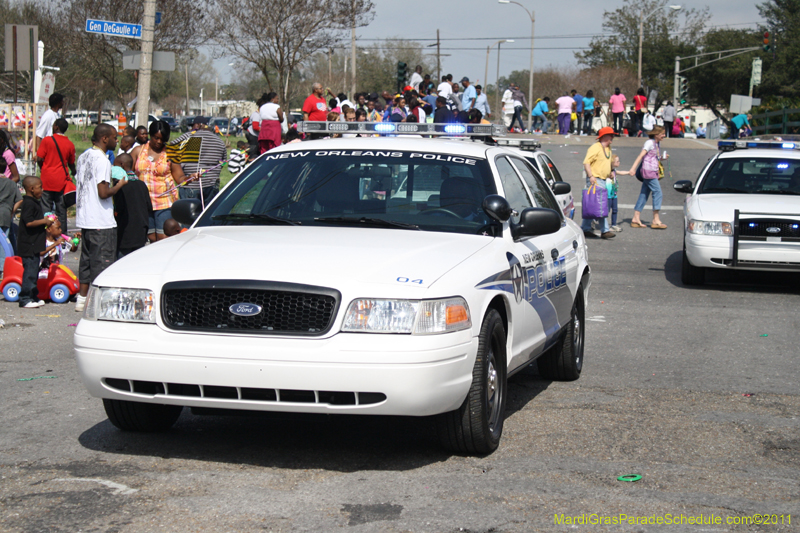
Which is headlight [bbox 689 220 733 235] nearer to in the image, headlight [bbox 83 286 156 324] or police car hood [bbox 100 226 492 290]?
police car hood [bbox 100 226 492 290]

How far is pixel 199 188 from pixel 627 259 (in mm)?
6684

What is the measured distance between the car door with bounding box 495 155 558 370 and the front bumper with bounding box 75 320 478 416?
0.85 meters

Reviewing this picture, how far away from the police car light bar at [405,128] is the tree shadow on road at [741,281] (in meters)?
6.31

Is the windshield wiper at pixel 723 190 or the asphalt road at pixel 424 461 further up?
the windshield wiper at pixel 723 190

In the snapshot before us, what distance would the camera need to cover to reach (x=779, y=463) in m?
4.98

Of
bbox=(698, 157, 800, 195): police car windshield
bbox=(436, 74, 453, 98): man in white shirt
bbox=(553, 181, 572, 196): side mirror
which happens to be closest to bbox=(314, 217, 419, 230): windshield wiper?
bbox=(553, 181, 572, 196): side mirror

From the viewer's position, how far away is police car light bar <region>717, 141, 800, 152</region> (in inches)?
530

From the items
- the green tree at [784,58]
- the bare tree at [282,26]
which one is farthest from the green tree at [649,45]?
the bare tree at [282,26]

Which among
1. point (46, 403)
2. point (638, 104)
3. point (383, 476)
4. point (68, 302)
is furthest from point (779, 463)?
point (638, 104)

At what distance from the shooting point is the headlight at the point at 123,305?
14.9 ft

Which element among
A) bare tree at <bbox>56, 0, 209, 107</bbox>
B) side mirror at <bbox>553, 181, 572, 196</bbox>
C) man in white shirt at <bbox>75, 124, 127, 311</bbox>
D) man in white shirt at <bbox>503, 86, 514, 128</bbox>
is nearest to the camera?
side mirror at <bbox>553, 181, 572, 196</bbox>

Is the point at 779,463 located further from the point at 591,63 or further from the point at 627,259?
the point at 591,63

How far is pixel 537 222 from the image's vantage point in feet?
18.0

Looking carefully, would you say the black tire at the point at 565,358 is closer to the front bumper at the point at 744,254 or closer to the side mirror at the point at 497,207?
the side mirror at the point at 497,207
